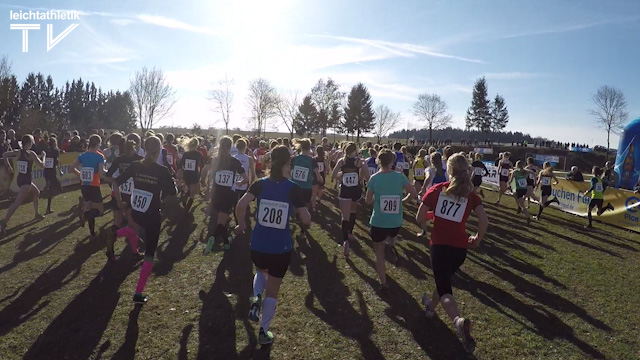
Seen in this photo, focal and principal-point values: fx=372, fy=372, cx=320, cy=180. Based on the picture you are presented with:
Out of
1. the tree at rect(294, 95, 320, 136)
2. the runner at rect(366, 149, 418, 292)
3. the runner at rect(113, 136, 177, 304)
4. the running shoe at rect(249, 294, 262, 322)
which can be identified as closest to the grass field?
the running shoe at rect(249, 294, 262, 322)

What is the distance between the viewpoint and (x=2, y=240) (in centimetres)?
803

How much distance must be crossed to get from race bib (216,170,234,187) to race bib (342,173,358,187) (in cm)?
230

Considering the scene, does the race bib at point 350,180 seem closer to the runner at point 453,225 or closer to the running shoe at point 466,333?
the runner at point 453,225

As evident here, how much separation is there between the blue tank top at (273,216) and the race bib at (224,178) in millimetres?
3308

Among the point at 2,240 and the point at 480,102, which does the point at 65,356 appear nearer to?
the point at 2,240

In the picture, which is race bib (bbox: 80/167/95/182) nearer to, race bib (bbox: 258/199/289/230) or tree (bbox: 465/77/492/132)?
race bib (bbox: 258/199/289/230)

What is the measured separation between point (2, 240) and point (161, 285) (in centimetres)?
480

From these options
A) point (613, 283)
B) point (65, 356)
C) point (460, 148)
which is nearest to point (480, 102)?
point (460, 148)

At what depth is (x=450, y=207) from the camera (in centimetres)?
425

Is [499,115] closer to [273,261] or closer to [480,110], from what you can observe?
[480,110]

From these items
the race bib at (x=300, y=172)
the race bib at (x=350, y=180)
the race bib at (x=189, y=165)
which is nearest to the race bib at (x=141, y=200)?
the race bib at (x=300, y=172)

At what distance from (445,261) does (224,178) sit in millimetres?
4495

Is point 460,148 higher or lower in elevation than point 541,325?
higher

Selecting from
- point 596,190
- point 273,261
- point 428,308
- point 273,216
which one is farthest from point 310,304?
point 596,190
